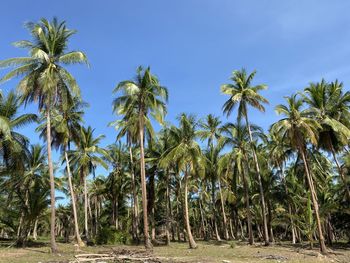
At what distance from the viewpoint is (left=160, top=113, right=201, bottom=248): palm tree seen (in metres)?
28.0

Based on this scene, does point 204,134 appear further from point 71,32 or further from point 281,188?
point 71,32

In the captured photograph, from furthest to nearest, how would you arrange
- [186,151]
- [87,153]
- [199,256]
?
1. [87,153]
2. [186,151]
3. [199,256]

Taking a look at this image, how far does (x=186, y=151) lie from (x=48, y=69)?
11.7 meters

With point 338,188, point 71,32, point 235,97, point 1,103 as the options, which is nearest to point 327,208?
point 338,188

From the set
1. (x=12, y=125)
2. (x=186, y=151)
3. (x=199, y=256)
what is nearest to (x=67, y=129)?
(x=12, y=125)

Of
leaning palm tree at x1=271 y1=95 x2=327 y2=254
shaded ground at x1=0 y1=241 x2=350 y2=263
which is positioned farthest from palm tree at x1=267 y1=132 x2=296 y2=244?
shaded ground at x1=0 y1=241 x2=350 y2=263

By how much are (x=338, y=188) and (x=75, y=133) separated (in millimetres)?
26954

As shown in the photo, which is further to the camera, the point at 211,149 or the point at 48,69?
the point at 211,149

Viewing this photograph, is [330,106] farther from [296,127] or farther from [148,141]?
[148,141]

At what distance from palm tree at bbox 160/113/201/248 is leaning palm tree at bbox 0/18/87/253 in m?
8.54

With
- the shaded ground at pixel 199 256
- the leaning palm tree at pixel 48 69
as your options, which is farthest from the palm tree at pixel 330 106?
the leaning palm tree at pixel 48 69

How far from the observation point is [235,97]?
31078 mm

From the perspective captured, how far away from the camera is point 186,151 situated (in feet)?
92.7

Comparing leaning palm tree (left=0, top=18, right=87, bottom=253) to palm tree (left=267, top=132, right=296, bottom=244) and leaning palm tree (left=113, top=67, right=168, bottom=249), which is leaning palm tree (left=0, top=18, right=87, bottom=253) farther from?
palm tree (left=267, top=132, right=296, bottom=244)
